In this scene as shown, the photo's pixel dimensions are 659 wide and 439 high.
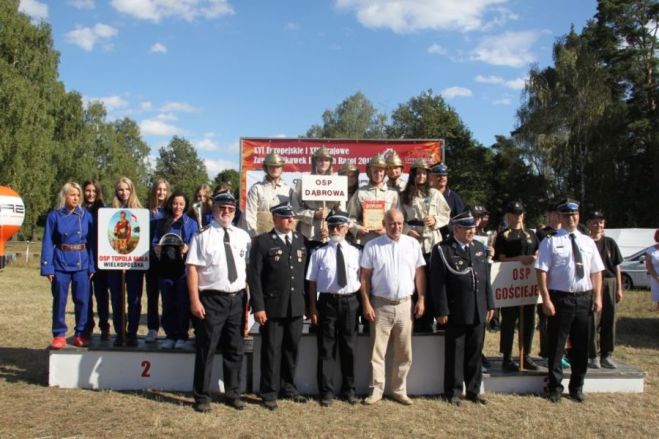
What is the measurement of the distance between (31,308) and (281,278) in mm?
8740

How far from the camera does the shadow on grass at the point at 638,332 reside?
32.1ft

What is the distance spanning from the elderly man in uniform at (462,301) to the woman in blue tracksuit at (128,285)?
141 inches

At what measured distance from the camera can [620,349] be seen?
9227 millimetres

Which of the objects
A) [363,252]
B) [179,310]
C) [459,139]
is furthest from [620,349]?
[459,139]

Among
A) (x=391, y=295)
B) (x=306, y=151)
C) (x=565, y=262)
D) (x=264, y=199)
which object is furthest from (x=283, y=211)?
(x=306, y=151)

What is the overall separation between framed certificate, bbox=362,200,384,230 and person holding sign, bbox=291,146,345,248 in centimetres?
42

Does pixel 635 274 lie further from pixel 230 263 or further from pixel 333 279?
pixel 230 263

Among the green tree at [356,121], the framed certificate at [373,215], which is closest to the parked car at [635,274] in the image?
the framed certificate at [373,215]

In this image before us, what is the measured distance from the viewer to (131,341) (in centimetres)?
655

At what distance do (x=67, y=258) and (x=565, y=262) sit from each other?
5742mm

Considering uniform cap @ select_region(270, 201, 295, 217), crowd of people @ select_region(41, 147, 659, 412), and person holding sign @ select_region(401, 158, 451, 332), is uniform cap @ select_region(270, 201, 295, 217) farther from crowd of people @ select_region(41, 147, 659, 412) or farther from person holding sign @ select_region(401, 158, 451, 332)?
person holding sign @ select_region(401, 158, 451, 332)

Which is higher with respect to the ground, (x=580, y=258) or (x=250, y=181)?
(x=250, y=181)

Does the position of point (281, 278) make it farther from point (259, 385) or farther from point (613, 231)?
point (613, 231)

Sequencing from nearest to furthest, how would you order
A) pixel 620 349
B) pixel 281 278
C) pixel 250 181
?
pixel 281 278 → pixel 620 349 → pixel 250 181
